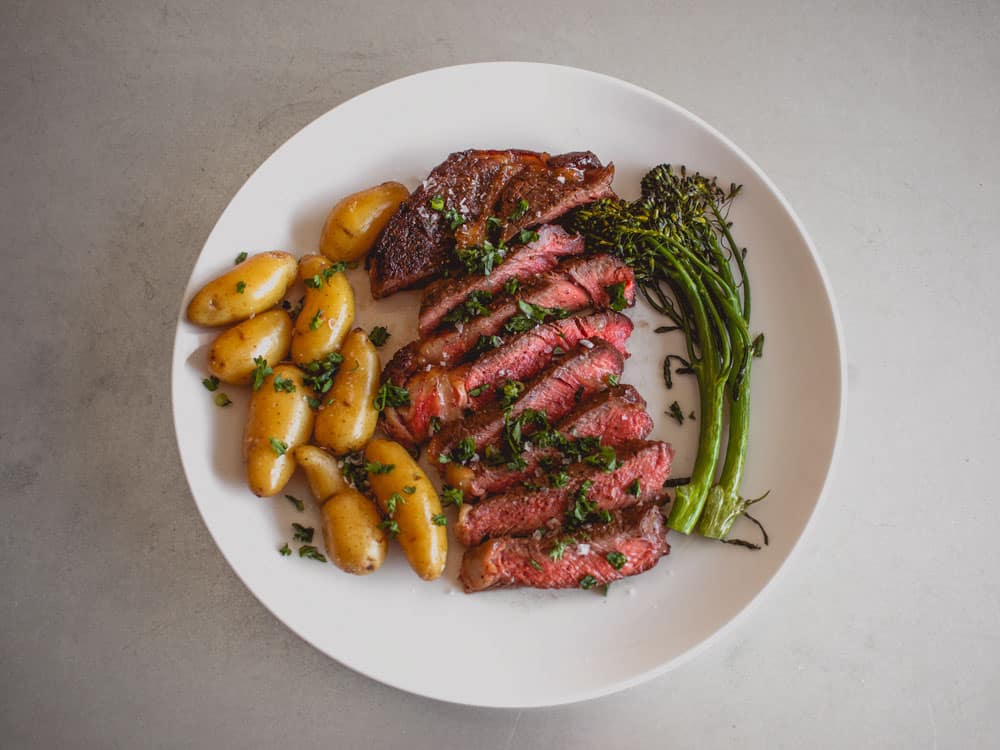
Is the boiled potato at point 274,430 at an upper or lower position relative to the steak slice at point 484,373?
lower

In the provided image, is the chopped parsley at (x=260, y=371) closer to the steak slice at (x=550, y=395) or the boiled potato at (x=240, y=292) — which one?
the boiled potato at (x=240, y=292)

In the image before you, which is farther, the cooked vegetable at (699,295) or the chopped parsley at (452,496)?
the cooked vegetable at (699,295)

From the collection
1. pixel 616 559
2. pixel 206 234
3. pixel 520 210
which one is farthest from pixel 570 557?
pixel 206 234

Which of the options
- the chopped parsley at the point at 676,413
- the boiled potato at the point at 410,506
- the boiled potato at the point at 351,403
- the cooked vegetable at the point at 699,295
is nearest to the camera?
the boiled potato at the point at 410,506

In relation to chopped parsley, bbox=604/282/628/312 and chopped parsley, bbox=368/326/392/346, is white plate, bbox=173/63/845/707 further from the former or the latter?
chopped parsley, bbox=604/282/628/312

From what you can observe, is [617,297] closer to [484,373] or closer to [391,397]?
[484,373]

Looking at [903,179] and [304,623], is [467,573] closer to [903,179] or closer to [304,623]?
[304,623]

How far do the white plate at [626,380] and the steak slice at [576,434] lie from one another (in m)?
0.23

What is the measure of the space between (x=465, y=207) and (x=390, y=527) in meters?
1.37

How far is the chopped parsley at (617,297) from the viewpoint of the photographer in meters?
3.39

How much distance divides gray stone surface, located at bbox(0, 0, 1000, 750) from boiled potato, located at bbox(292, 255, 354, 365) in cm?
89

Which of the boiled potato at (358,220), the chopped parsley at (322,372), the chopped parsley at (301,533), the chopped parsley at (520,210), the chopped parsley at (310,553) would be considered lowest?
the chopped parsley at (310,553)

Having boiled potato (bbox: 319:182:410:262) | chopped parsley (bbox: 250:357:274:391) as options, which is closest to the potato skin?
chopped parsley (bbox: 250:357:274:391)

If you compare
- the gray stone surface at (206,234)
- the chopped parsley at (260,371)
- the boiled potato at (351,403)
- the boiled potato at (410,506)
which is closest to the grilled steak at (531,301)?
the boiled potato at (351,403)
